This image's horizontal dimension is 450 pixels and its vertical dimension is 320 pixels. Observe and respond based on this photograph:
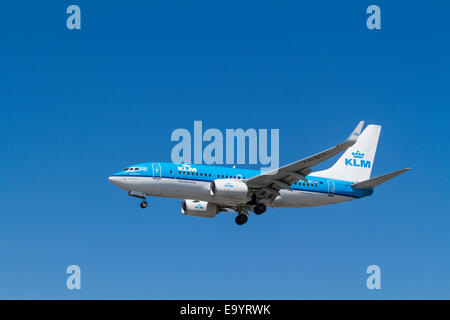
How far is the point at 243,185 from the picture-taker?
55.8m

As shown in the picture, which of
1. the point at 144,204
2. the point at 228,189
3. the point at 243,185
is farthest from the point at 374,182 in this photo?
the point at 144,204

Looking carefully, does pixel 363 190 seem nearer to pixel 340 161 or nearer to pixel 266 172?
pixel 340 161

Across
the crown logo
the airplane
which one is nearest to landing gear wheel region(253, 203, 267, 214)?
the airplane

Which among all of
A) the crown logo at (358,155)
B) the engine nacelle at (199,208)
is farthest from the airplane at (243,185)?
the crown logo at (358,155)

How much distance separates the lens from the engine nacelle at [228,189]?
54562 millimetres

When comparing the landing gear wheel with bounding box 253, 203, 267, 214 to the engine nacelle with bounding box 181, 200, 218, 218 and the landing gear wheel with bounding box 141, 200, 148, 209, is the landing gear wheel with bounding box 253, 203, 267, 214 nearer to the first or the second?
the engine nacelle with bounding box 181, 200, 218, 218

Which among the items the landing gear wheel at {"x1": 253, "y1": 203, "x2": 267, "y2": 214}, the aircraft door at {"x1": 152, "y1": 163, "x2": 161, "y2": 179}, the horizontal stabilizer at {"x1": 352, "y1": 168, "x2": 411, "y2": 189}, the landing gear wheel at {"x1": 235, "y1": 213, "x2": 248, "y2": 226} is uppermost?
the aircraft door at {"x1": 152, "y1": 163, "x2": 161, "y2": 179}

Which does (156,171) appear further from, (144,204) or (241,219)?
(241,219)

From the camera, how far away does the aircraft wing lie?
51.7 meters

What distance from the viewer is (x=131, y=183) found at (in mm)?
54438

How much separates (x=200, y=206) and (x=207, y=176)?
590cm

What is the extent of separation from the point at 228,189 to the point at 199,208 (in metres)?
7.16
